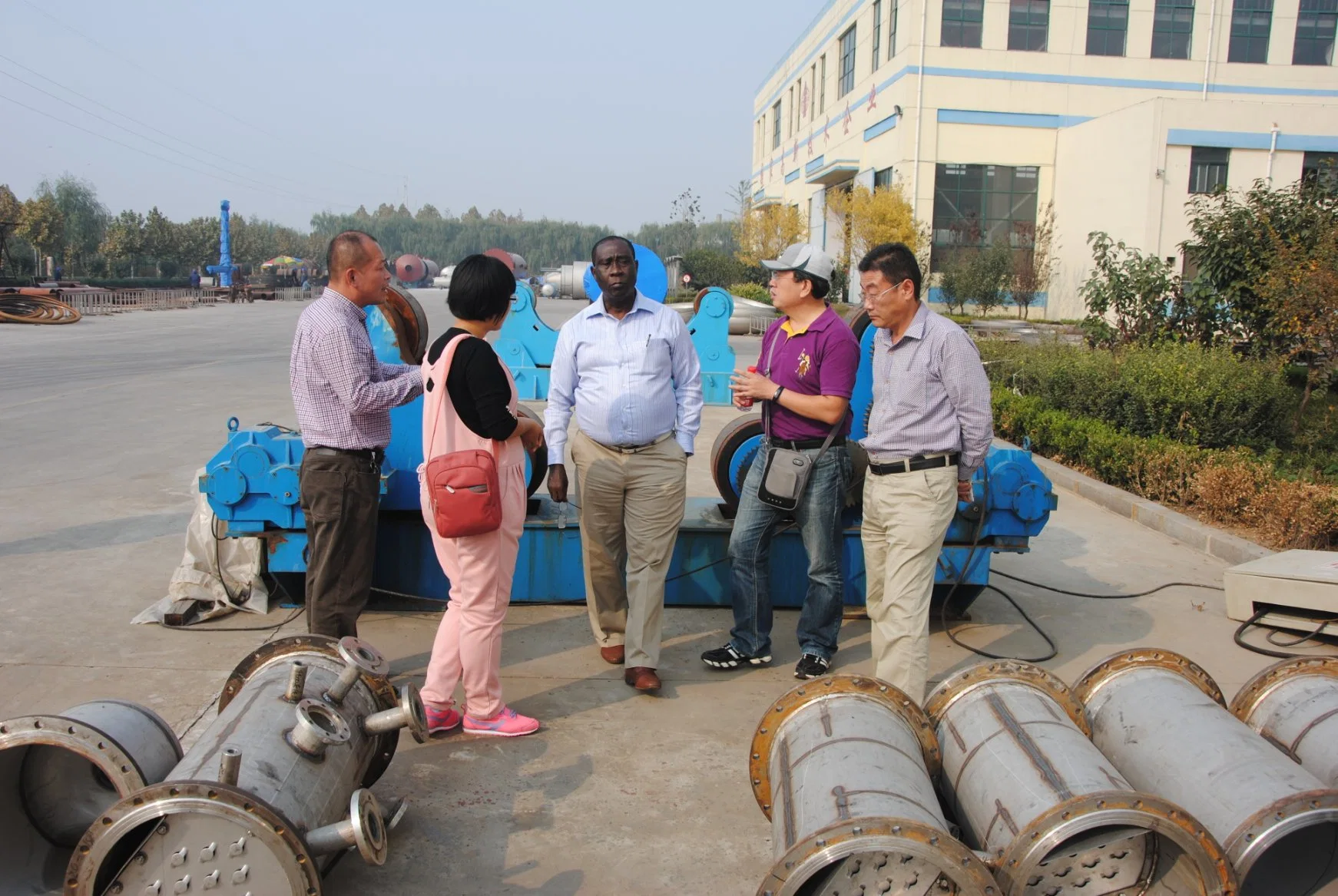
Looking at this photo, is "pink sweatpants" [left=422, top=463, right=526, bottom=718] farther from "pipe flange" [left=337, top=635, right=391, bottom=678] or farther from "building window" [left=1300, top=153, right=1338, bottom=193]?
"building window" [left=1300, top=153, right=1338, bottom=193]

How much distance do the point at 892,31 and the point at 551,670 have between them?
34.5 m

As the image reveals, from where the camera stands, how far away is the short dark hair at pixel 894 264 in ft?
12.5

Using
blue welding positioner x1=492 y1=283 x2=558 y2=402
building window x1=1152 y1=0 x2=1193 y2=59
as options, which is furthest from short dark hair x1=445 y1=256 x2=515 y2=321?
building window x1=1152 y1=0 x2=1193 y2=59

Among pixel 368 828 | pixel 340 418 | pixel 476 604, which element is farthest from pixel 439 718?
pixel 368 828

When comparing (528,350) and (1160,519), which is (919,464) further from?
(528,350)

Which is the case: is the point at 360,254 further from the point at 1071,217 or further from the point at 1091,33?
the point at 1091,33

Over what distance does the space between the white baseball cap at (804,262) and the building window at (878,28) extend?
3462 centimetres

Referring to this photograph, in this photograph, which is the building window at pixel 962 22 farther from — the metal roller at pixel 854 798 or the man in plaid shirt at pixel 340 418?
the metal roller at pixel 854 798

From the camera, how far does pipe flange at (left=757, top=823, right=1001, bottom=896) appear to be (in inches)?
87.6

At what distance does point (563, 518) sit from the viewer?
521cm

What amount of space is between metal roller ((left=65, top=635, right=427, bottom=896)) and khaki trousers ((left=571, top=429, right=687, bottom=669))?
146cm

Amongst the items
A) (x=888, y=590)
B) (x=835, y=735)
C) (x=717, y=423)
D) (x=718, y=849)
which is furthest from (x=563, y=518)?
(x=717, y=423)

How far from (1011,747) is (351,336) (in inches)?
108

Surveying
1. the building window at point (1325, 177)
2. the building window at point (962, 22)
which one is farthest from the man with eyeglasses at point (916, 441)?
the building window at point (962, 22)
